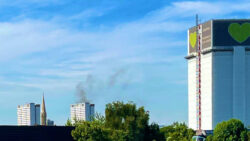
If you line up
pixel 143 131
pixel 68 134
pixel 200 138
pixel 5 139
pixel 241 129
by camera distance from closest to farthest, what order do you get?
pixel 200 138
pixel 5 139
pixel 68 134
pixel 143 131
pixel 241 129

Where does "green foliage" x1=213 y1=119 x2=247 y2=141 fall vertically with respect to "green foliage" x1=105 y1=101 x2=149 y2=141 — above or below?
below

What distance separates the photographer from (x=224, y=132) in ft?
389

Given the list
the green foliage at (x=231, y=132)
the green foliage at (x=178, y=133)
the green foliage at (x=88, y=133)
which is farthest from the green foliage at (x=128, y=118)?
the green foliage at (x=231, y=132)

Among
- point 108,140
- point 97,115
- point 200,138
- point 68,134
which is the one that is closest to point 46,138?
point 68,134

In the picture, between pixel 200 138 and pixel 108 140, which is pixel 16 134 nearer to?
pixel 108 140

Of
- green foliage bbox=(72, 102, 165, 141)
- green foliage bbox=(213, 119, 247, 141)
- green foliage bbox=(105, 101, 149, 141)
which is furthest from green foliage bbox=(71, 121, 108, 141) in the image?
green foliage bbox=(213, 119, 247, 141)

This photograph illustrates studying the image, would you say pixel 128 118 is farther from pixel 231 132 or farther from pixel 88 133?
pixel 231 132

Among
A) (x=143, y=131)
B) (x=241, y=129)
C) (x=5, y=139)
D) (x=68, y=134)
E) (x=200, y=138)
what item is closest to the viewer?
(x=200, y=138)

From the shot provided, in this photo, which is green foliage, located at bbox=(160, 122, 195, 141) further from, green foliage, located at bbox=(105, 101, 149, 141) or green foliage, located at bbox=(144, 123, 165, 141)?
green foliage, located at bbox=(105, 101, 149, 141)

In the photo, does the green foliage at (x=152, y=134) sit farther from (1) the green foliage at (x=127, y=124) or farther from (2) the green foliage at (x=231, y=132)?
(2) the green foliage at (x=231, y=132)

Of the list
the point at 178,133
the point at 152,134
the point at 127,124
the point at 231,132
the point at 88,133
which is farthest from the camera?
the point at 178,133

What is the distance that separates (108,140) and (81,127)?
516cm

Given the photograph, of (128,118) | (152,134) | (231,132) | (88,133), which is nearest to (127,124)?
(128,118)

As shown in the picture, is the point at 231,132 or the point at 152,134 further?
the point at 231,132
